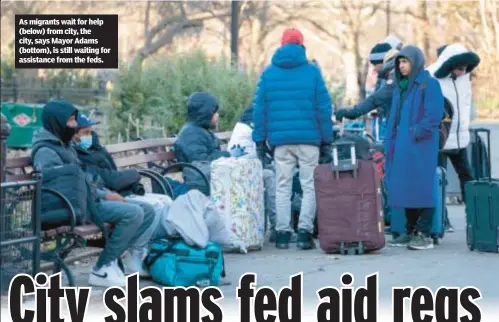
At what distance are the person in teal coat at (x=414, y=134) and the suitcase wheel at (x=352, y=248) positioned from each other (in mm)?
586

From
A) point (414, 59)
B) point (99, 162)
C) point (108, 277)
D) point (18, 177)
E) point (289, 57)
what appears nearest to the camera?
point (18, 177)

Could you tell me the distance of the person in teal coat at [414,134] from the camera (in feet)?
38.2

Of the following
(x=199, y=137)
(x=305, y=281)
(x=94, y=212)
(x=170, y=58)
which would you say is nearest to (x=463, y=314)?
(x=305, y=281)

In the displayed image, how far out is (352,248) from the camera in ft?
37.9

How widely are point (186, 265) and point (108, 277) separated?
0.56m

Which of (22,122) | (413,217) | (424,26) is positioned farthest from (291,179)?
(424,26)

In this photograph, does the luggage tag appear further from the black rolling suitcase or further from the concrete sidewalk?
the black rolling suitcase

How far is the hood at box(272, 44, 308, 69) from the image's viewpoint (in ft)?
38.9

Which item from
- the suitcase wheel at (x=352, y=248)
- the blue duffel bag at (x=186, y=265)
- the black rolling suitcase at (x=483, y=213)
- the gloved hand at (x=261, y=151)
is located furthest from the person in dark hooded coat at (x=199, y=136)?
the blue duffel bag at (x=186, y=265)

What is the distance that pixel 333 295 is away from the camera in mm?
9164

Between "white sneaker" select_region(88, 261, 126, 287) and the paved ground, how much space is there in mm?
85

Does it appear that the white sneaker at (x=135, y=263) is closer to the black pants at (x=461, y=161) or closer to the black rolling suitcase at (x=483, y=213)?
the black rolling suitcase at (x=483, y=213)

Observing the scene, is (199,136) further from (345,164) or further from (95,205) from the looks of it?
(95,205)

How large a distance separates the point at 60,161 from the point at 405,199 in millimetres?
3578
